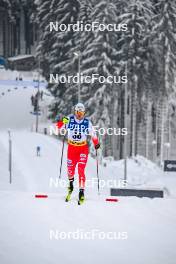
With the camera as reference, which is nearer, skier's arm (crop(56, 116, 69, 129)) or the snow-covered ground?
the snow-covered ground

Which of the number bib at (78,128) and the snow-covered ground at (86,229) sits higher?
the number bib at (78,128)

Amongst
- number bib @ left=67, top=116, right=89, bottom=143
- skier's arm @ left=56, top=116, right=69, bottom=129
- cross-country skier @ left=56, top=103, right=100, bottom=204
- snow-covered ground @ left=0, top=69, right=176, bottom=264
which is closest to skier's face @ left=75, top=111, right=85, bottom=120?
cross-country skier @ left=56, top=103, right=100, bottom=204

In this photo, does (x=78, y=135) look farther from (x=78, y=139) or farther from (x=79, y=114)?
(x=79, y=114)

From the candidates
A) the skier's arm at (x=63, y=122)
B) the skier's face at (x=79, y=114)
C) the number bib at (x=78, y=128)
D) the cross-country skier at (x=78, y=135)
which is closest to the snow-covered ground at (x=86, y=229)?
the cross-country skier at (x=78, y=135)

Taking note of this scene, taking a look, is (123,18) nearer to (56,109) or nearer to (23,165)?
(56,109)

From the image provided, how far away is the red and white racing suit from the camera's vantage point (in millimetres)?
7789

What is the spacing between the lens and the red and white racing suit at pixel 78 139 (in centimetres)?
779

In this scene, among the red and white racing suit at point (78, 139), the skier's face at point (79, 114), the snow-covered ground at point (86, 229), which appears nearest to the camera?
the snow-covered ground at point (86, 229)

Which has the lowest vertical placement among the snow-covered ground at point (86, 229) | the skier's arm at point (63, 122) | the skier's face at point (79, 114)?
the snow-covered ground at point (86, 229)

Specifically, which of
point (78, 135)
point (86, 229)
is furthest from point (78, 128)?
point (86, 229)

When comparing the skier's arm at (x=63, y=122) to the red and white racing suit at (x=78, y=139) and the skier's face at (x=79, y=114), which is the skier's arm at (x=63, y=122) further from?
the skier's face at (x=79, y=114)

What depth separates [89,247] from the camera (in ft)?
18.2

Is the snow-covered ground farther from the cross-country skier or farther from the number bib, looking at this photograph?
the number bib

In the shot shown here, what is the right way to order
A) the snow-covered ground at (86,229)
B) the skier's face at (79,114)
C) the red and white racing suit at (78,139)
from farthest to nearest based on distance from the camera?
the red and white racing suit at (78,139) < the skier's face at (79,114) < the snow-covered ground at (86,229)
